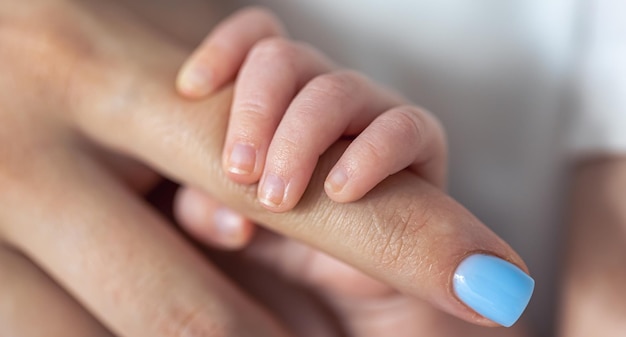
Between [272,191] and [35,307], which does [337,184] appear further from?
[35,307]

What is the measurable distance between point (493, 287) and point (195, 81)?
27 centimetres

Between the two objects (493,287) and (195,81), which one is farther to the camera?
(195,81)

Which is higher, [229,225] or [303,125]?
[303,125]

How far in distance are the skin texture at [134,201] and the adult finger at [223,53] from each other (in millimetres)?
14

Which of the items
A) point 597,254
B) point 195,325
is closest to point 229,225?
point 195,325

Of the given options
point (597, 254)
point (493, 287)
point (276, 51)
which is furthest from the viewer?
point (597, 254)

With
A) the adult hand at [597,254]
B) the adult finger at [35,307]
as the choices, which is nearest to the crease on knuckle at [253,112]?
the adult finger at [35,307]

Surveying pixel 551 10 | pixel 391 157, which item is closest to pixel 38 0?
pixel 391 157

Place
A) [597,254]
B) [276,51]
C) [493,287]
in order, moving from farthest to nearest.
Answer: [597,254], [276,51], [493,287]

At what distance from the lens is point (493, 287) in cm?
41

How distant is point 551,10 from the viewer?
0.69 meters

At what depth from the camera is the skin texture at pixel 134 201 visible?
1.41ft

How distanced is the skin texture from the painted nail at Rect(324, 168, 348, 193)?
0.07 ft

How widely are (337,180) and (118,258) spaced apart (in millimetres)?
193
